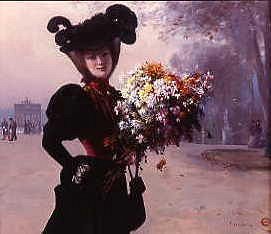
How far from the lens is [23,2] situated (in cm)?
162

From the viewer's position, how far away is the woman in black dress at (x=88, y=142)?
155 cm

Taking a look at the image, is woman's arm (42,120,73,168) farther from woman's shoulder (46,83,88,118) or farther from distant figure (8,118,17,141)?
distant figure (8,118,17,141)

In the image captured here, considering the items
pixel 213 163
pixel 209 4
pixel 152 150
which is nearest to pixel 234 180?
pixel 213 163

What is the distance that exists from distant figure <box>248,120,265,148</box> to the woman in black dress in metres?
0.44

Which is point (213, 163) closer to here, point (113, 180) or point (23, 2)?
point (113, 180)

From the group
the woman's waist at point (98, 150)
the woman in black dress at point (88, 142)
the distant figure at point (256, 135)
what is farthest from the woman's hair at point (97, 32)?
the distant figure at point (256, 135)

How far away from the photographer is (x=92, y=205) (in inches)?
61.2

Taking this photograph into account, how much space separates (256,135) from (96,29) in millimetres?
641

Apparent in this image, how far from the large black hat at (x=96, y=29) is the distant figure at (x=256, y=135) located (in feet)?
1.63

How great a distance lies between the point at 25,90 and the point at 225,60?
68cm

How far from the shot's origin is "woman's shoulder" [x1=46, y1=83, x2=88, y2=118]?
5.06 feet

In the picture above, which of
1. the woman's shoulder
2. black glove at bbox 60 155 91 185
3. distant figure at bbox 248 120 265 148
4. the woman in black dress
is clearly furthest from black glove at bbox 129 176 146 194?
distant figure at bbox 248 120 265 148

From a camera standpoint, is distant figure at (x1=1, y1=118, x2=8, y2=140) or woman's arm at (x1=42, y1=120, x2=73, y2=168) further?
distant figure at (x1=1, y1=118, x2=8, y2=140)

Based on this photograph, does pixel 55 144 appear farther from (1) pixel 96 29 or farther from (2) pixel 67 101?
(1) pixel 96 29
